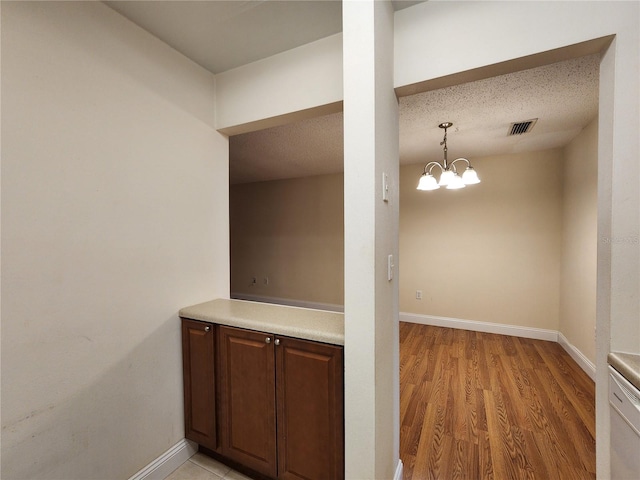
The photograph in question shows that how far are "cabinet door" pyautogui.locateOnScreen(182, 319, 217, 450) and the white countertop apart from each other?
85mm

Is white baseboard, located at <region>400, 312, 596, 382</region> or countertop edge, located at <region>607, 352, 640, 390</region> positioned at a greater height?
countertop edge, located at <region>607, 352, 640, 390</region>

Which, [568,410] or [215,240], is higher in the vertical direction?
[215,240]

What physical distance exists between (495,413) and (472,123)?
102 inches

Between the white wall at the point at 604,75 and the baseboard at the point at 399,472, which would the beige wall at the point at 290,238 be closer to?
the baseboard at the point at 399,472

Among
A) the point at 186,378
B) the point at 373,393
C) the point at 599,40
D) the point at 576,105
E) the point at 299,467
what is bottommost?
the point at 299,467

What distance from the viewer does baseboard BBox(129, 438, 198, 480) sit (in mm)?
1551

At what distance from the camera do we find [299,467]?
138cm

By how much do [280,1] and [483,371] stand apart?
347 cm

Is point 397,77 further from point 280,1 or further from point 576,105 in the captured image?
point 576,105

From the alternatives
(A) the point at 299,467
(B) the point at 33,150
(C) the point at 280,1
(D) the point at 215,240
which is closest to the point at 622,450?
(A) the point at 299,467

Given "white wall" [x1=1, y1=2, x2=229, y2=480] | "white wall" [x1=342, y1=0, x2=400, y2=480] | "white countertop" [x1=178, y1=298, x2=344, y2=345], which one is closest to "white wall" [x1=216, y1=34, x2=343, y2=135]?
"white wall" [x1=1, y1=2, x2=229, y2=480]

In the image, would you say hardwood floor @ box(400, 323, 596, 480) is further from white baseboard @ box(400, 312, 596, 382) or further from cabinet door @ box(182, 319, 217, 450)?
cabinet door @ box(182, 319, 217, 450)

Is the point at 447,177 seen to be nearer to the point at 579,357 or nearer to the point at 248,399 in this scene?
the point at 579,357

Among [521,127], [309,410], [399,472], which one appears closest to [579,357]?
[521,127]
